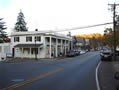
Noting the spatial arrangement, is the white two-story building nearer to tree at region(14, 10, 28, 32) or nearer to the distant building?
the distant building

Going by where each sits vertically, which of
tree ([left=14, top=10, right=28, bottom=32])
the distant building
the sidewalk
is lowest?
the sidewalk

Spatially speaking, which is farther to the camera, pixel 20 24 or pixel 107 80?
pixel 20 24

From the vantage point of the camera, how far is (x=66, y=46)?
5800 cm

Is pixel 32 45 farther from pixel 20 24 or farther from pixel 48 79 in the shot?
pixel 20 24

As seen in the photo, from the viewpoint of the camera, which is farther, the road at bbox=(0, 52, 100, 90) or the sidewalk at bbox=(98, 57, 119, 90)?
the sidewalk at bbox=(98, 57, 119, 90)

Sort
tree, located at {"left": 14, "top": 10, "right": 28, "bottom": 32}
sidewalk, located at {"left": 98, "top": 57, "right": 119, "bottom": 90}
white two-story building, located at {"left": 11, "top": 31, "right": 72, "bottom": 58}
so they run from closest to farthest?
sidewalk, located at {"left": 98, "top": 57, "right": 119, "bottom": 90}, white two-story building, located at {"left": 11, "top": 31, "right": 72, "bottom": 58}, tree, located at {"left": 14, "top": 10, "right": 28, "bottom": 32}

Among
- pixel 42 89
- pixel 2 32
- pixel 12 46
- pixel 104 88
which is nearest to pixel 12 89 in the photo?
pixel 42 89

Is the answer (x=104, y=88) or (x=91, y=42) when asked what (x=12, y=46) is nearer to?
(x=104, y=88)

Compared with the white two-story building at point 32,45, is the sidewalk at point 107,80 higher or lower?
lower

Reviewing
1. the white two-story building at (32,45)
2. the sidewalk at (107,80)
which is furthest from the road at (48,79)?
the white two-story building at (32,45)

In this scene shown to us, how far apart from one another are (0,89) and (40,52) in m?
32.1

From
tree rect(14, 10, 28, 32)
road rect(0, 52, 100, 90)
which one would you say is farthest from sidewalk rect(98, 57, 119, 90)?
tree rect(14, 10, 28, 32)

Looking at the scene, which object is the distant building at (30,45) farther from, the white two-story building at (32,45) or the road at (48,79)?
the road at (48,79)

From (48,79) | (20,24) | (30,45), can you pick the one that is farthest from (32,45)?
(20,24)
